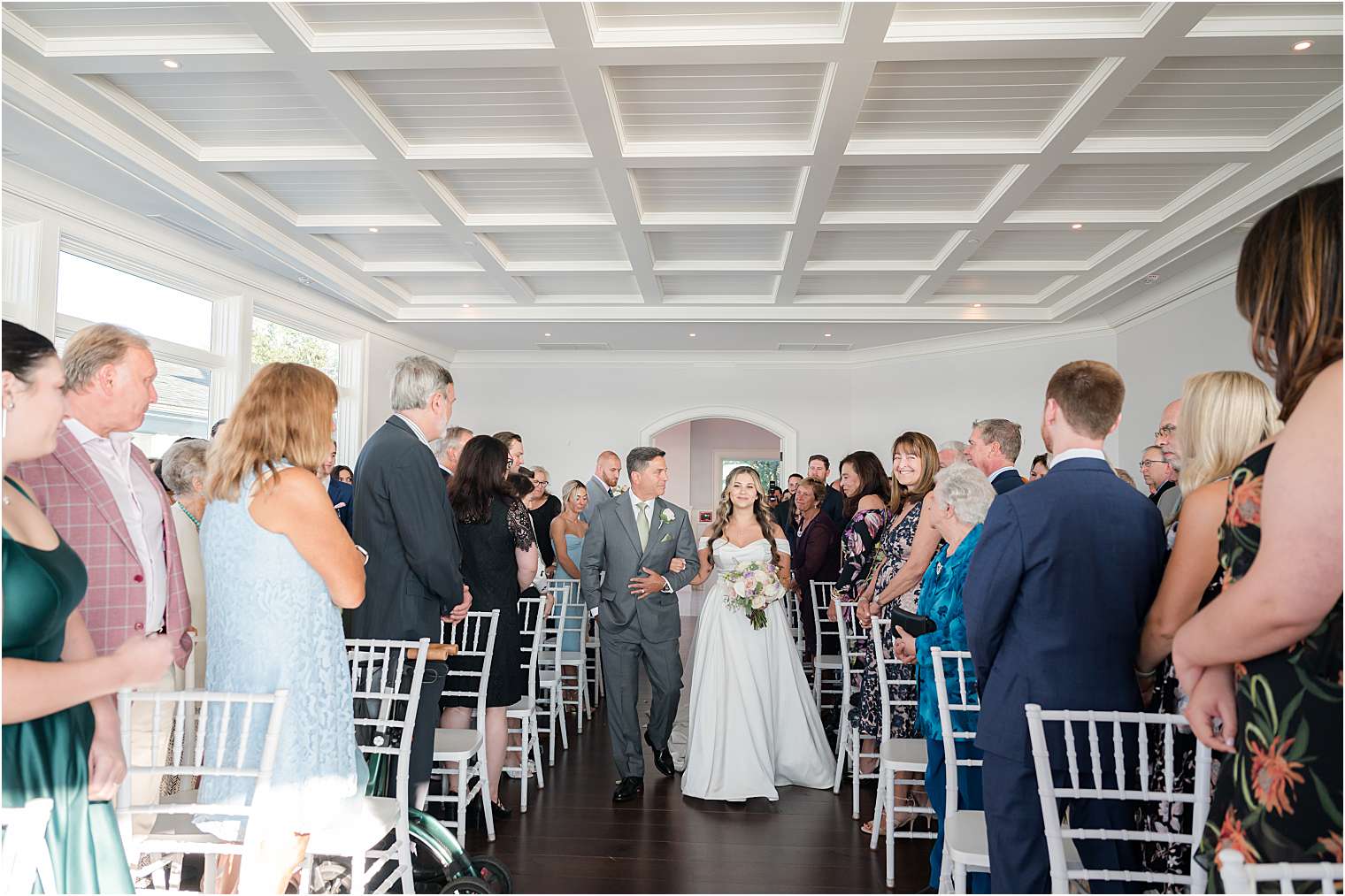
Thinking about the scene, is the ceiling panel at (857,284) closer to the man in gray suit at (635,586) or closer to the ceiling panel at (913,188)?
the ceiling panel at (913,188)

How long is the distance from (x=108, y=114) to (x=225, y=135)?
62 centimetres

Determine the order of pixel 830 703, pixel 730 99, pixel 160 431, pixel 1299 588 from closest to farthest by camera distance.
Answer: pixel 1299 588 → pixel 730 99 → pixel 830 703 → pixel 160 431

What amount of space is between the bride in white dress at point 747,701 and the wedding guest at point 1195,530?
7.45ft

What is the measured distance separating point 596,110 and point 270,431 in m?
3.30

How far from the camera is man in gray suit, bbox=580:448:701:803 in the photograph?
14.4 ft

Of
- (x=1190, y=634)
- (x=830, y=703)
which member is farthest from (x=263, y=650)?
(x=830, y=703)

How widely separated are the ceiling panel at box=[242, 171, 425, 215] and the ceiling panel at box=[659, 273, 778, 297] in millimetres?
2872

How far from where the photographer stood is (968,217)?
651 cm

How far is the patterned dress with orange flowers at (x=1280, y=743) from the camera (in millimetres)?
1139

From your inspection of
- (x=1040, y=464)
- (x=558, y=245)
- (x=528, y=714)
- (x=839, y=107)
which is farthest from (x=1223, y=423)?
(x=558, y=245)

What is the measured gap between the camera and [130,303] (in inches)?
256

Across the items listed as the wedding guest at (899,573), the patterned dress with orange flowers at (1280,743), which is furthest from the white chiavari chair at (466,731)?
the patterned dress with orange flowers at (1280,743)

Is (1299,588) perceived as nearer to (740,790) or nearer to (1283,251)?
(1283,251)

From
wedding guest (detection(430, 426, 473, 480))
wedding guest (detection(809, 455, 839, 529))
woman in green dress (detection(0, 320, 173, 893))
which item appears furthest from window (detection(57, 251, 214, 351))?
wedding guest (detection(809, 455, 839, 529))
